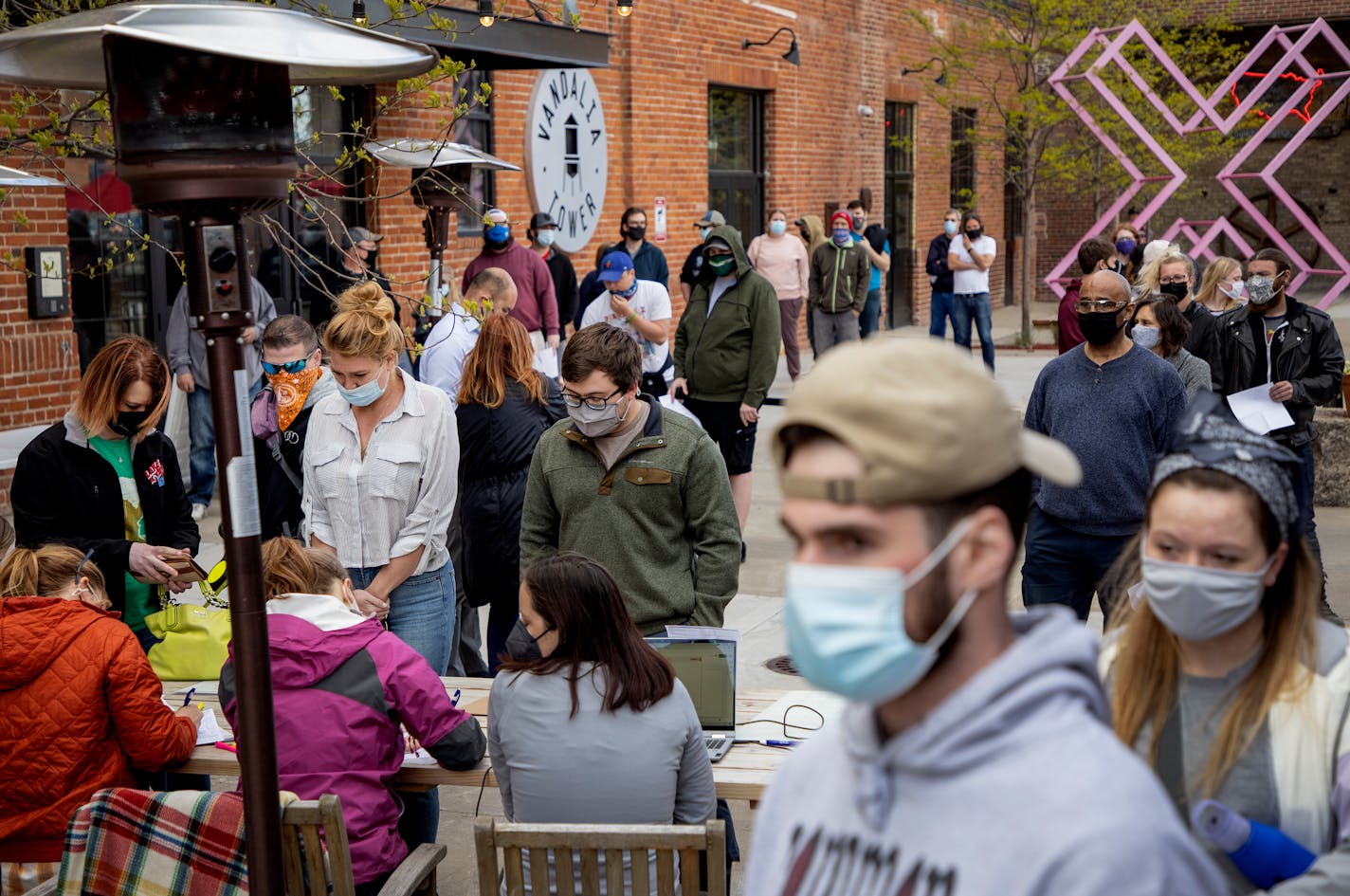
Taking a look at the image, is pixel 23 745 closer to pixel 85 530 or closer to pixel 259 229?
pixel 85 530

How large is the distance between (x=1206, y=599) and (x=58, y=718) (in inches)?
118

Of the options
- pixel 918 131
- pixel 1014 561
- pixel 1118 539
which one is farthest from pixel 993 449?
pixel 918 131

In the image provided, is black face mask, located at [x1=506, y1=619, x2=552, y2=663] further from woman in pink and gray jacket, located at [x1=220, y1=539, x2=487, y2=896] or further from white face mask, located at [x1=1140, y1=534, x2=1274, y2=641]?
white face mask, located at [x1=1140, y1=534, x2=1274, y2=641]

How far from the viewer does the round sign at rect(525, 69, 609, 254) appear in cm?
1407

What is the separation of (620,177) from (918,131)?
31.8 ft

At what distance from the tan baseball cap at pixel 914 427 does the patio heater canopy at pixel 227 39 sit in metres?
1.48

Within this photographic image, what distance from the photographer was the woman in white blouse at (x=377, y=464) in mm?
5016

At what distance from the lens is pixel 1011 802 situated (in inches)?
53.5

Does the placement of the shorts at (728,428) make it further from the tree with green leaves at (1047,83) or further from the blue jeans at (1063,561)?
the tree with green leaves at (1047,83)

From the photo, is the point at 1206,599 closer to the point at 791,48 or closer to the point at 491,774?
the point at 491,774

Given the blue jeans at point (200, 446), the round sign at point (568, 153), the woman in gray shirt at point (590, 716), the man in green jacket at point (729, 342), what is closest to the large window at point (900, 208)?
the round sign at point (568, 153)

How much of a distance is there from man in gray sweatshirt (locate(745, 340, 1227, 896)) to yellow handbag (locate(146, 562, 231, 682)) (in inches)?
151

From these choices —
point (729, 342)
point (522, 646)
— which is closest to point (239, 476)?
point (522, 646)

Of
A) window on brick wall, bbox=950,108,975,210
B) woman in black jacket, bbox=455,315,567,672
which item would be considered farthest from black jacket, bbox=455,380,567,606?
window on brick wall, bbox=950,108,975,210
